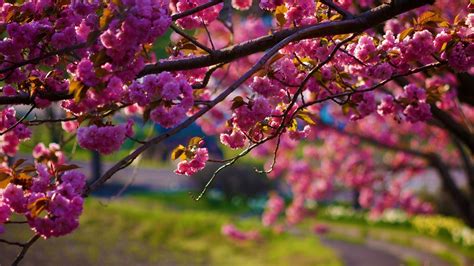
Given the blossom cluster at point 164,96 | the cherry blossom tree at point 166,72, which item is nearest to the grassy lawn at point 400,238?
the cherry blossom tree at point 166,72

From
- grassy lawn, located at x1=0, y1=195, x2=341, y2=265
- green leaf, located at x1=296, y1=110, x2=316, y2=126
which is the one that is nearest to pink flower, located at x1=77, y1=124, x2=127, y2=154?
green leaf, located at x1=296, y1=110, x2=316, y2=126

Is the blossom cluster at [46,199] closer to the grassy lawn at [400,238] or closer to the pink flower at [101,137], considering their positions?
the pink flower at [101,137]

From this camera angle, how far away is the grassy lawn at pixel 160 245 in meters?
11.1

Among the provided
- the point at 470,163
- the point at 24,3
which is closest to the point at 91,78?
the point at 24,3

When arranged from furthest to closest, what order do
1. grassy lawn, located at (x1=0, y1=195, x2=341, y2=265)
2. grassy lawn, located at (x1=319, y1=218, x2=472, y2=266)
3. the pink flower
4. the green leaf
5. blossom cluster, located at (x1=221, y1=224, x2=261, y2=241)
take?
blossom cluster, located at (x1=221, y1=224, x2=261, y2=241), grassy lawn, located at (x1=319, y1=218, x2=472, y2=266), grassy lawn, located at (x1=0, y1=195, x2=341, y2=265), the green leaf, the pink flower

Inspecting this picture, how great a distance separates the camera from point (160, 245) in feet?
41.8

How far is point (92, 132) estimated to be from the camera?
2910 millimetres

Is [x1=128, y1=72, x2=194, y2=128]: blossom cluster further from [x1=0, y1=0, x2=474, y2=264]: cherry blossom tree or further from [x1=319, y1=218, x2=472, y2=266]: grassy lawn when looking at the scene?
[x1=319, y1=218, x2=472, y2=266]: grassy lawn

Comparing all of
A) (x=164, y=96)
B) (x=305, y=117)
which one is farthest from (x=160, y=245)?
(x=164, y=96)

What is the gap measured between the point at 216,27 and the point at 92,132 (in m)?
10.2

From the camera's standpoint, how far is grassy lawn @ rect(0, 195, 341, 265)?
36.3 feet

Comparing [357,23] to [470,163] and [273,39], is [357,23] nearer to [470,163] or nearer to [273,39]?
[273,39]

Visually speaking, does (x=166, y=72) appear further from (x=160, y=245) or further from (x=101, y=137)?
(x=160, y=245)

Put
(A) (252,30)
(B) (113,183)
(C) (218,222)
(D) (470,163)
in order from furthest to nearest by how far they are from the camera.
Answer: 1. (B) (113,183)
2. (C) (218,222)
3. (A) (252,30)
4. (D) (470,163)
